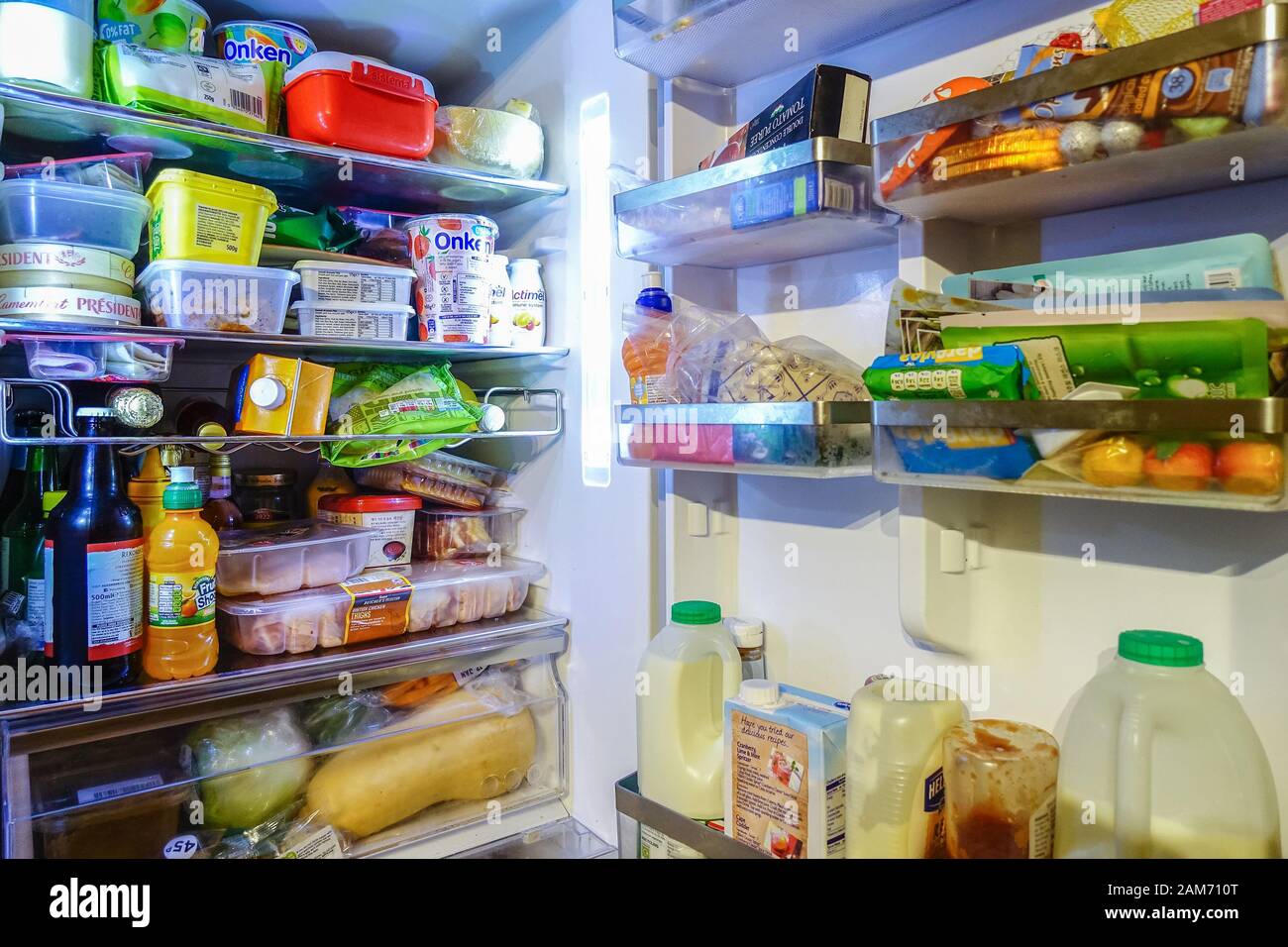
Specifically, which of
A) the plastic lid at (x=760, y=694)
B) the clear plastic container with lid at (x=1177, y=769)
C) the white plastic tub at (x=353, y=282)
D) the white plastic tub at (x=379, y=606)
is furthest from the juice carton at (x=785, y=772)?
the white plastic tub at (x=353, y=282)

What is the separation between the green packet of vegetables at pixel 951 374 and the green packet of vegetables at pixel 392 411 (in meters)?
0.85

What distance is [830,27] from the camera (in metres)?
1.04

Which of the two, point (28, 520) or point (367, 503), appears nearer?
point (28, 520)

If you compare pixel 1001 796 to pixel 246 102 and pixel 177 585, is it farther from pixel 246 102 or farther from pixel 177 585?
pixel 246 102

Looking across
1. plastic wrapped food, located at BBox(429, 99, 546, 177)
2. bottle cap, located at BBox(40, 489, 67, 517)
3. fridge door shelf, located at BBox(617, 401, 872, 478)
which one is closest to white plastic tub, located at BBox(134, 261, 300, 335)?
bottle cap, located at BBox(40, 489, 67, 517)

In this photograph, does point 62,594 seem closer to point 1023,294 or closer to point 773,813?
point 773,813

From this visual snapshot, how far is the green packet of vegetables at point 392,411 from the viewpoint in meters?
1.43

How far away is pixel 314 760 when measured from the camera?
137 centimetres

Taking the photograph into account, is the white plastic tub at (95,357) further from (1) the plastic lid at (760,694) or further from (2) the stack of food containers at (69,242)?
(1) the plastic lid at (760,694)

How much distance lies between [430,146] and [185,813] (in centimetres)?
113

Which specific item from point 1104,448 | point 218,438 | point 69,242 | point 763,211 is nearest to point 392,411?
point 218,438

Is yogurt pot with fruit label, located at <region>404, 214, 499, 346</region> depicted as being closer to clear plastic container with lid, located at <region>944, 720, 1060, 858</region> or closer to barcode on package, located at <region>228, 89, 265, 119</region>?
barcode on package, located at <region>228, 89, 265, 119</region>

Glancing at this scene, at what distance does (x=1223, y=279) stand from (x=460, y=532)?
51.9 inches
